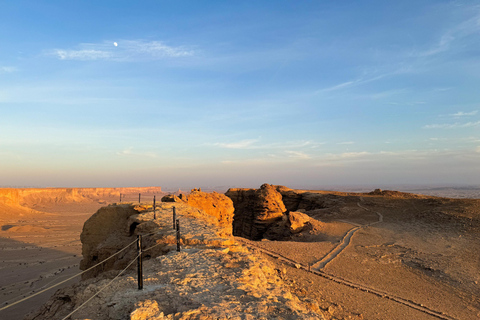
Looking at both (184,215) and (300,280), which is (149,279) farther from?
(184,215)

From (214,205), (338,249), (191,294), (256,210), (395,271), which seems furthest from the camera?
(256,210)

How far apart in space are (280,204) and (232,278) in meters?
22.1

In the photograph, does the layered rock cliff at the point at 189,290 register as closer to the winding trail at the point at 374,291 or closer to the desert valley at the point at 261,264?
the desert valley at the point at 261,264

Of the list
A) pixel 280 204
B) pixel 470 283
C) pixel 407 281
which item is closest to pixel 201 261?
pixel 407 281

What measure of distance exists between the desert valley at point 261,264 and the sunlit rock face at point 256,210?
0.38 feet

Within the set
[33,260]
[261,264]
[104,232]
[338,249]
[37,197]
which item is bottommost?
[33,260]

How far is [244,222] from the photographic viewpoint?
2856 centimetres

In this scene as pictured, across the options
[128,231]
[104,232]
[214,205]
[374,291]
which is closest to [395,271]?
[374,291]

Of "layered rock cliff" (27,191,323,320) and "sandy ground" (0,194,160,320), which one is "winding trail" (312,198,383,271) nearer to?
"layered rock cliff" (27,191,323,320)

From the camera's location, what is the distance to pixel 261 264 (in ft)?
21.3

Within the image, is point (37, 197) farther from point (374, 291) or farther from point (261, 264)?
point (374, 291)

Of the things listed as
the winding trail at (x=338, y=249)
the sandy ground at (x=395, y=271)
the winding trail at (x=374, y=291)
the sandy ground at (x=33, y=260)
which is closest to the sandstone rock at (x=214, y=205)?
the sandy ground at (x=395, y=271)

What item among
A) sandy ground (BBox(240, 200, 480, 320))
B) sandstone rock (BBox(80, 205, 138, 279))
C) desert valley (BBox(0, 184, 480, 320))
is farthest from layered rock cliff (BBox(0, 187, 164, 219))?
sandy ground (BBox(240, 200, 480, 320))

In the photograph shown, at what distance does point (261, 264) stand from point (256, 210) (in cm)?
2032
